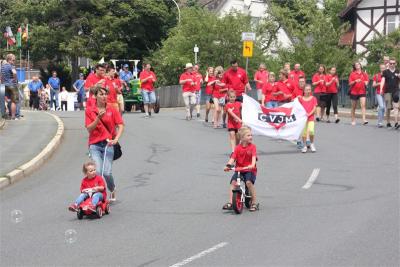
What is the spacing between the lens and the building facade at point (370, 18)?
54.6 m

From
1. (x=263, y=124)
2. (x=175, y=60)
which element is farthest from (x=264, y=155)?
(x=175, y=60)

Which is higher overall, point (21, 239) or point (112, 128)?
point (112, 128)

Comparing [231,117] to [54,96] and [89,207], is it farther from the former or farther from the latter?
[54,96]

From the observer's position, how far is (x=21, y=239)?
966 cm

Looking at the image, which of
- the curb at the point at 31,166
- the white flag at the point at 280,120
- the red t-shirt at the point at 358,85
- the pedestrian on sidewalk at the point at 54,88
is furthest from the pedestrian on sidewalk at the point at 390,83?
the pedestrian on sidewalk at the point at 54,88

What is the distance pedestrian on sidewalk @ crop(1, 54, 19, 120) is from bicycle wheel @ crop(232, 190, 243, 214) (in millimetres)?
15110

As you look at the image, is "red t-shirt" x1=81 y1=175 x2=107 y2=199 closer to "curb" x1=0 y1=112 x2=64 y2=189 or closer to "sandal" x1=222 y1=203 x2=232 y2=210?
"sandal" x1=222 y1=203 x2=232 y2=210

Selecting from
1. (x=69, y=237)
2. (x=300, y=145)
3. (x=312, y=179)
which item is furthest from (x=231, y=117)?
(x=69, y=237)

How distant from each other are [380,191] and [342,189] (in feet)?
2.07

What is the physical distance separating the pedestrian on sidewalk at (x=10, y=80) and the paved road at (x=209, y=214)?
588 centimetres

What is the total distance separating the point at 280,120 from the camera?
64.4 feet

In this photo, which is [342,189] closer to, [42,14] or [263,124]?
[263,124]

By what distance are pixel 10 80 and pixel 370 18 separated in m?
35.0

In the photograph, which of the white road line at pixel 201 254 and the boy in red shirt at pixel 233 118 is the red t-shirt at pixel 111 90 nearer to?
the boy in red shirt at pixel 233 118
